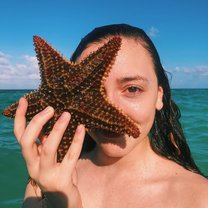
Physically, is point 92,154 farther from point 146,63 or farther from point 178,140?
point 146,63

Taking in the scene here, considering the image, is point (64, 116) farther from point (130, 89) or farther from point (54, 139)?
point (130, 89)

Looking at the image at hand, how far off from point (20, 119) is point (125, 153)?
122 cm

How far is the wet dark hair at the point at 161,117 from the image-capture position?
3594mm

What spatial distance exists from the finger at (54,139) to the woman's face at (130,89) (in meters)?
0.69

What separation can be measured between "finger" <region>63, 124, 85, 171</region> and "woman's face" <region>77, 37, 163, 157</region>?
56 cm

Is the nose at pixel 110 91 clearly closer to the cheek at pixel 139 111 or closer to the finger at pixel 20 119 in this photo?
the cheek at pixel 139 111

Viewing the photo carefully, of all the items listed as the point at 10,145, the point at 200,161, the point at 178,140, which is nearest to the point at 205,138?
the point at 200,161

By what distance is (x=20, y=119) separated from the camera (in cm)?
271

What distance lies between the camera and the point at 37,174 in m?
2.66

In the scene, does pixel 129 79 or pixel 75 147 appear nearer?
pixel 75 147

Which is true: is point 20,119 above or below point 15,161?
above

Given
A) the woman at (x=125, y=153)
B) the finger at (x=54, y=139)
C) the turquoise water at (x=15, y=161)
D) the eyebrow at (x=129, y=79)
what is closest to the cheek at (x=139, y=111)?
the woman at (x=125, y=153)

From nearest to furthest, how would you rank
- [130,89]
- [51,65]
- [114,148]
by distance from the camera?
1. [51,65]
2. [130,89]
3. [114,148]

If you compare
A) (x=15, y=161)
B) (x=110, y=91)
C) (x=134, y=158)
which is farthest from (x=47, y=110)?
(x=15, y=161)
